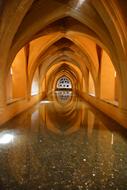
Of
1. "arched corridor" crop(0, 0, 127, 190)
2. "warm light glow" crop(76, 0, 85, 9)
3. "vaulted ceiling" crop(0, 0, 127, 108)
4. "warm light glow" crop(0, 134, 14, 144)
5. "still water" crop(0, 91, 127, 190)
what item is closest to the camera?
"still water" crop(0, 91, 127, 190)

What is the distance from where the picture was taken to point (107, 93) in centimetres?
913

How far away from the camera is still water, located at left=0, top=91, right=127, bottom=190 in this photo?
7.51 ft

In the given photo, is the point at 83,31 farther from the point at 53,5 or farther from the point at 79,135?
the point at 79,135

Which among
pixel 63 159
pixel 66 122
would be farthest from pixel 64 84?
pixel 63 159

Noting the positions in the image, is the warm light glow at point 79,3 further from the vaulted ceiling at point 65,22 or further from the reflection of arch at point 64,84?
the reflection of arch at point 64,84

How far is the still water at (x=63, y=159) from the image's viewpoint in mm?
2289

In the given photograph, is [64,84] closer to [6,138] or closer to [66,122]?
[66,122]

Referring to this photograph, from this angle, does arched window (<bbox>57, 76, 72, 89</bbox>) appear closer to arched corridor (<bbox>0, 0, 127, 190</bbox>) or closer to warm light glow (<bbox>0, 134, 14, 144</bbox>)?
arched corridor (<bbox>0, 0, 127, 190</bbox>)

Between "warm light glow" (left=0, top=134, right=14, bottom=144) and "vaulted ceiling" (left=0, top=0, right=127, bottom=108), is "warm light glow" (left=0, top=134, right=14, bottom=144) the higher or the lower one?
the lower one

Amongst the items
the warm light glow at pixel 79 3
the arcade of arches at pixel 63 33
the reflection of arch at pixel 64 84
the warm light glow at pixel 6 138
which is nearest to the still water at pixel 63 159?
the warm light glow at pixel 6 138

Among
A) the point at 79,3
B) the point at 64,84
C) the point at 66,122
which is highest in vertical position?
the point at 79,3

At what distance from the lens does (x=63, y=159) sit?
3.03 m

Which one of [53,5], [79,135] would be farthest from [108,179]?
[53,5]

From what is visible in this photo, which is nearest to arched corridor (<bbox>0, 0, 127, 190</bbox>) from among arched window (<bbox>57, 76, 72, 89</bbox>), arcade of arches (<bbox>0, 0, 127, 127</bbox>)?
arcade of arches (<bbox>0, 0, 127, 127</bbox>)
